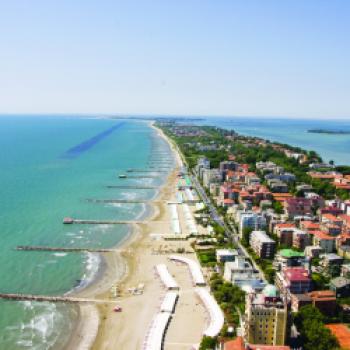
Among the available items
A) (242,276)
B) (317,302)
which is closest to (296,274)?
(317,302)

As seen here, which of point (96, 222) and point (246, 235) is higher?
point (246, 235)

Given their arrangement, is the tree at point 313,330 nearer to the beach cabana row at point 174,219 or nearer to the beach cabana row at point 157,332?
the beach cabana row at point 157,332

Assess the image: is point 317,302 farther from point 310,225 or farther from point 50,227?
point 50,227

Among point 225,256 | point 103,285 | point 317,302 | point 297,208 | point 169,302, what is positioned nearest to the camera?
point 317,302

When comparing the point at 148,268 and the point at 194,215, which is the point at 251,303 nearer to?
the point at 148,268

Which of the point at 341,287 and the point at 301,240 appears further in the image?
the point at 301,240

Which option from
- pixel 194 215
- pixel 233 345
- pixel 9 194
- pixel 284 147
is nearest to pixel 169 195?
pixel 194 215

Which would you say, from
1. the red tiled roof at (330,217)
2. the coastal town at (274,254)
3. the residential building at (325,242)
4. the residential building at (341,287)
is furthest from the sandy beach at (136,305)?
the red tiled roof at (330,217)
